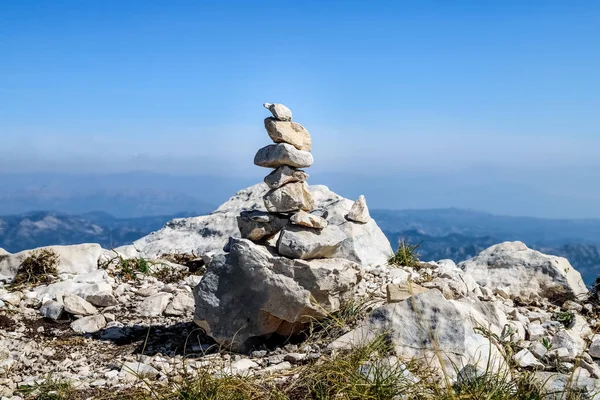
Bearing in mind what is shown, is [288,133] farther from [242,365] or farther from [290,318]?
[242,365]

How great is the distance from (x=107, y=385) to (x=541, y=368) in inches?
240

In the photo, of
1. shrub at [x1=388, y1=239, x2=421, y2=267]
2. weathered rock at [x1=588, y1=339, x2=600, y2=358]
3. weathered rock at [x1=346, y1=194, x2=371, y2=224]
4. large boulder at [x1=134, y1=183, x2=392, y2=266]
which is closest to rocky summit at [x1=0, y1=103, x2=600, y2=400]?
weathered rock at [x1=588, y1=339, x2=600, y2=358]

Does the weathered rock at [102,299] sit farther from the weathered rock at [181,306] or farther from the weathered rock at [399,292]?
the weathered rock at [399,292]

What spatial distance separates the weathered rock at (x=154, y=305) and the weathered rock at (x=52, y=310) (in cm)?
144

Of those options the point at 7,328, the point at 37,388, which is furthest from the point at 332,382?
the point at 7,328

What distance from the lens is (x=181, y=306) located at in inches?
466

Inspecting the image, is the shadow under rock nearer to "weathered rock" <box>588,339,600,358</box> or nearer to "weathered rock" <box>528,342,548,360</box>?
"weathered rock" <box>528,342,548,360</box>

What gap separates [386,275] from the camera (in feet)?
42.4

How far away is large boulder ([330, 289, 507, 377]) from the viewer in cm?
838

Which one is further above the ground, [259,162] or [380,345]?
[259,162]

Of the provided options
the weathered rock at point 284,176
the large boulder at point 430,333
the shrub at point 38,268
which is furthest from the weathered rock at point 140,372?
the shrub at point 38,268

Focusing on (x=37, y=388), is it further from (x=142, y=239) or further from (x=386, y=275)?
(x=142, y=239)

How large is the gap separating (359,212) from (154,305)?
5608 mm

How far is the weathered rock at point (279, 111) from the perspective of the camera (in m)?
10.0
